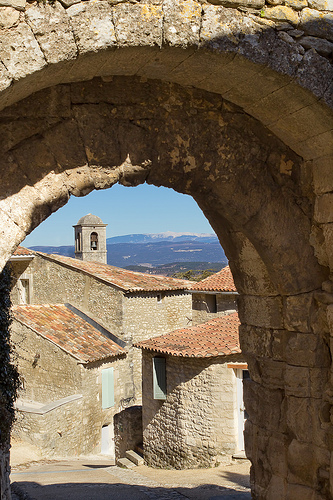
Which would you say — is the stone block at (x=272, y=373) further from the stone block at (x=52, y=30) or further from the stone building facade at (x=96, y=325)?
the stone building facade at (x=96, y=325)

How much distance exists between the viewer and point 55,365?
1664cm

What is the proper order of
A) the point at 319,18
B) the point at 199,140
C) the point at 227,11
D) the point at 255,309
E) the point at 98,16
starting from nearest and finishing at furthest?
the point at 98,16
the point at 227,11
the point at 319,18
the point at 199,140
the point at 255,309

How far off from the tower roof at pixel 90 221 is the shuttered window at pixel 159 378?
69.5 ft

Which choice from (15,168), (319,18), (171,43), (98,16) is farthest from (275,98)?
(15,168)

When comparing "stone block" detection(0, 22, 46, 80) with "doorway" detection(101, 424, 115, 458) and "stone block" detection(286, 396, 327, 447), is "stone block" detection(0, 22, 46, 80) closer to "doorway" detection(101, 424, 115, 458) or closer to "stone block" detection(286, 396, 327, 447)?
A: "stone block" detection(286, 396, 327, 447)

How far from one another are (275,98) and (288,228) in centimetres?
106

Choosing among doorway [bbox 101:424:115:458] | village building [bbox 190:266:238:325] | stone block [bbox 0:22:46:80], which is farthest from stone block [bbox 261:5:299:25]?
doorway [bbox 101:424:115:458]

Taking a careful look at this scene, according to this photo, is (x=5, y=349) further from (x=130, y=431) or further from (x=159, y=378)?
(x=130, y=431)

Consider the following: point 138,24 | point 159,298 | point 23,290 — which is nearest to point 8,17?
point 138,24

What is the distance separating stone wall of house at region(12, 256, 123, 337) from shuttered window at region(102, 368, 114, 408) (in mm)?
→ 2225

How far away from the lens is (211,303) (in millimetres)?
17719

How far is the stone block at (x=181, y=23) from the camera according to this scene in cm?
295

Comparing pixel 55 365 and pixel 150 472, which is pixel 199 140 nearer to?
pixel 150 472

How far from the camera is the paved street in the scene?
788 centimetres
